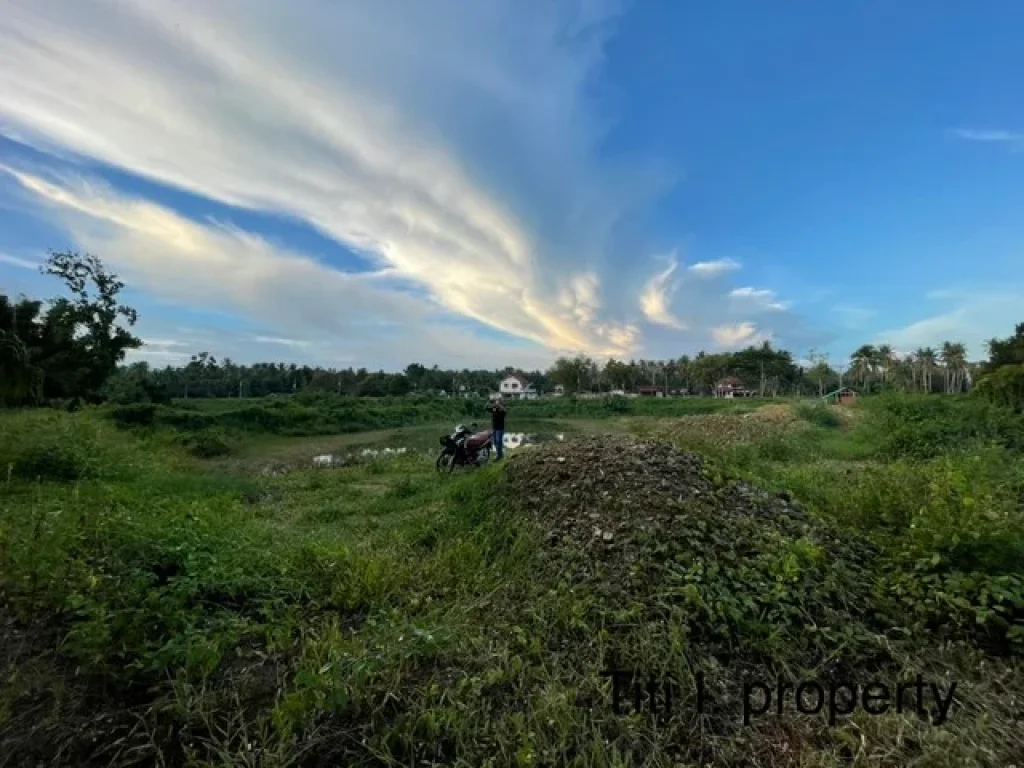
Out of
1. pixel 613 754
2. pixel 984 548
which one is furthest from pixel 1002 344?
pixel 613 754

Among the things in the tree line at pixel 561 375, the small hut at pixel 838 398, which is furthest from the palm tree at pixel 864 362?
the small hut at pixel 838 398

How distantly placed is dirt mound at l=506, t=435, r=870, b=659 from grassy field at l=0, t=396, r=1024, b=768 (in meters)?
0.02

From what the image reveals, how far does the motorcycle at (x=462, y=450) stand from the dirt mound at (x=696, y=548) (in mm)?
5190

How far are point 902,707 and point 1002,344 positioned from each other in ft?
102

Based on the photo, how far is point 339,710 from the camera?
2.25 meters

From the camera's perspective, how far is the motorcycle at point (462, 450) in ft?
33.2

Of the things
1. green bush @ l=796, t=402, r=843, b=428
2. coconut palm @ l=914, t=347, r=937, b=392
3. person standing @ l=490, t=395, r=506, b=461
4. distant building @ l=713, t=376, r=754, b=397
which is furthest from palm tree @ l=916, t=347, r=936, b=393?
person standing @ l=490, t=395, r=506, b=461

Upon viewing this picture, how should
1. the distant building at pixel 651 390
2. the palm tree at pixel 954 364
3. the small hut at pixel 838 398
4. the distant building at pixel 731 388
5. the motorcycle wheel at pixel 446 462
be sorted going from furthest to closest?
1. the distant building at pixel 651 390
2. the distant building at pixel 731 388
3. the palm tree at pixel 954 364
4. the small hut at pixel 838 398
5. the motorcycle wheel at pixel 446 462

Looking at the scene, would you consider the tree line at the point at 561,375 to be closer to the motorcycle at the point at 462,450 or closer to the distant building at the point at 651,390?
the distant building at the point at 651,390

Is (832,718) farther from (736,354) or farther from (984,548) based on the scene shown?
(736,354)

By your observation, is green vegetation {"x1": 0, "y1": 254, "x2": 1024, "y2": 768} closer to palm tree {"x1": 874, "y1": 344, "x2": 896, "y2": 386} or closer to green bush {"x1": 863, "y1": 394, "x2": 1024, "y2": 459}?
green bush {"x1": 863, "y1": 394, "x2": 1024, "y2": 459}

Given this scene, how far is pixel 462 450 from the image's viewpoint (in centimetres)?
1013

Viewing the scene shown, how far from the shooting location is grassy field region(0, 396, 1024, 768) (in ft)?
7.18

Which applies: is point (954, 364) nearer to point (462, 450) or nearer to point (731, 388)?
point (731, 388)
